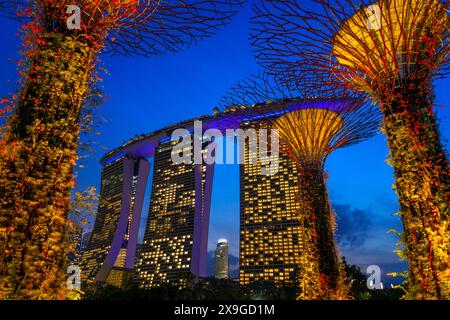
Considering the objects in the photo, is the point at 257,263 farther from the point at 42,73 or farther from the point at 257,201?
the point at 42,73

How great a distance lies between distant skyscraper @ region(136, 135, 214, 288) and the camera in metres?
72.9

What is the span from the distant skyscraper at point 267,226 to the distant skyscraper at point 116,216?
74.3 feet

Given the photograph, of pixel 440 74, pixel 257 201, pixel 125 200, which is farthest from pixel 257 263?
pixel 440 74

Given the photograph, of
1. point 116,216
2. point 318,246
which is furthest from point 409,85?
point 116,216

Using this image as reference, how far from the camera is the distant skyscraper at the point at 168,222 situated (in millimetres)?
72875

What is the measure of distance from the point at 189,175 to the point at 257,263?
25.0 metres

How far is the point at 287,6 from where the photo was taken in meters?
4.87

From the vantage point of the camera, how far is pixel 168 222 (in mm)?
77438

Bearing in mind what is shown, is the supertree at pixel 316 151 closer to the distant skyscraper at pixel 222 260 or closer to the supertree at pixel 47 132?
the supertree at pixel 47 132

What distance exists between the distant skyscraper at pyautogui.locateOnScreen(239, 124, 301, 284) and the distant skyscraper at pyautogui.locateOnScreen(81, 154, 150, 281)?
22645mm

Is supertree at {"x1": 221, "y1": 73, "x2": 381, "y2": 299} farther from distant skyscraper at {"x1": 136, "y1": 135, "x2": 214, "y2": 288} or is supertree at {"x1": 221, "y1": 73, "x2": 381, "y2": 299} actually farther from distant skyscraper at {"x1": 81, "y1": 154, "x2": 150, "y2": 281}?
distant skyscraper at {"x1": 136, "y1": 135, "x2": 214, "y2": 288}

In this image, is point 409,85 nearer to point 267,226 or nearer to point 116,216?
Result: point 267,226

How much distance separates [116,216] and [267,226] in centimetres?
3233
